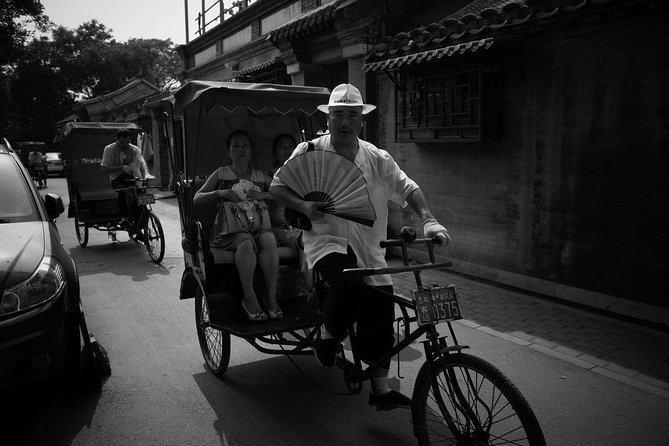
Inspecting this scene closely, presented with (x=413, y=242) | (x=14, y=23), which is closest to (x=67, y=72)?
(x=14, y=23)

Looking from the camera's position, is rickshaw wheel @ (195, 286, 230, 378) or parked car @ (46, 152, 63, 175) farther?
parked car @ (46, 152, 63, 175)

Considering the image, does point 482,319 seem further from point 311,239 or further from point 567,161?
point 311,239

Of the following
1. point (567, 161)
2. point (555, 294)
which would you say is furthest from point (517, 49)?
point (555, 294)

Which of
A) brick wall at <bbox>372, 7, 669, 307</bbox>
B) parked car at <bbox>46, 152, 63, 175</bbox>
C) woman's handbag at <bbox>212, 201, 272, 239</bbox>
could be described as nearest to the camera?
woman's handbag at <bbox>212, 201, 272, 239</bbox>

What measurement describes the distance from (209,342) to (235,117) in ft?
7.78

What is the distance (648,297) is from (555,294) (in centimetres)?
103

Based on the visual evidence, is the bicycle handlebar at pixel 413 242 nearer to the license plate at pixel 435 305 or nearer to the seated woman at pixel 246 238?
the license plate at pixel 435 305

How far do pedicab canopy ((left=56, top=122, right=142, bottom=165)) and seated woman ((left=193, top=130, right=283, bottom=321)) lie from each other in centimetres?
650

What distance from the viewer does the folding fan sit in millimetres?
3107

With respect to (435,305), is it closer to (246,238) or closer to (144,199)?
(246,238)

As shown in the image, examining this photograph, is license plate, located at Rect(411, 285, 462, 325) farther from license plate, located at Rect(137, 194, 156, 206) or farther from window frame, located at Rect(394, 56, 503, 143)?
license plate, located at Rect(137, 194, 156, 206)

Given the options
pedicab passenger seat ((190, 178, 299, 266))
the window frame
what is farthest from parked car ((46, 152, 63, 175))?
pedicab passenger seat ((190, 178, 299, 266))

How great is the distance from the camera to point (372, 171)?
345cm

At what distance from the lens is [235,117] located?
5.62 metres
